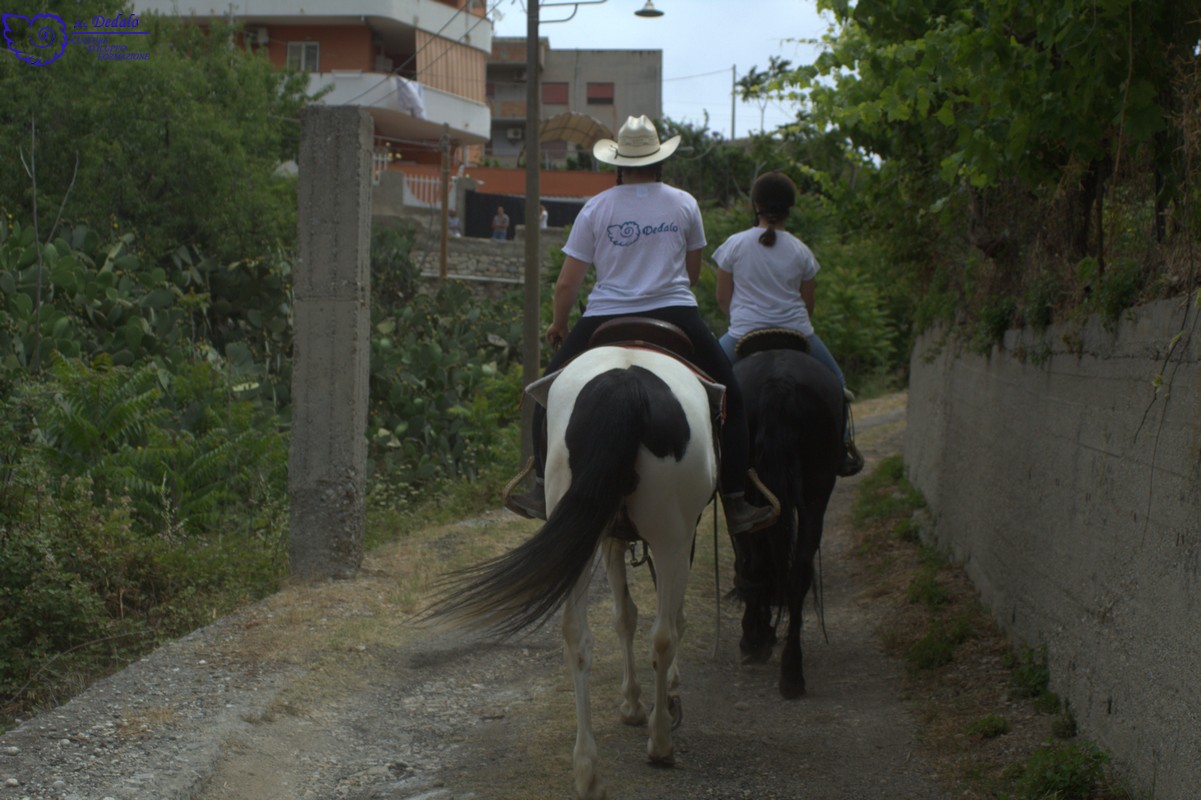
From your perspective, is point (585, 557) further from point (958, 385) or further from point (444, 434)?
point (444, 434)

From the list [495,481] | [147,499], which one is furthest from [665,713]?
[495,481]

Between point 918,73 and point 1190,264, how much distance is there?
3.18 meters

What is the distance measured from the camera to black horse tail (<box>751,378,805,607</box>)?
21.1 ft

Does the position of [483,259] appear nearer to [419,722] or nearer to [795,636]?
[795,636]

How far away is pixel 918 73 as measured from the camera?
728cm

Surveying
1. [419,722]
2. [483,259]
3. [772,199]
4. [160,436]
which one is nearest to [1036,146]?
[772,199]

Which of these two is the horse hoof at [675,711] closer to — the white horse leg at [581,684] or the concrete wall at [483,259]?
the white horse leg at [581,684]

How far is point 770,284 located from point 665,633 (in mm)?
2748

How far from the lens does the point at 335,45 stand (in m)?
42.8

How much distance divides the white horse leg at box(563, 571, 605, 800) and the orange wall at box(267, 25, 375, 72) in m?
40.2

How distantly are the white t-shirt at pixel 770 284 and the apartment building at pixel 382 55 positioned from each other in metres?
33.5

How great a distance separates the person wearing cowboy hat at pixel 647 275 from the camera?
570 centimetres

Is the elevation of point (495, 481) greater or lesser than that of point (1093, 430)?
lesser

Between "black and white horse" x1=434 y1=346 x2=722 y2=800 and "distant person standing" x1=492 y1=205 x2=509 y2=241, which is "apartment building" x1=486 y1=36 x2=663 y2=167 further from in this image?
"black and white horse" x1=434 y1=346 x2=722 y2=800
